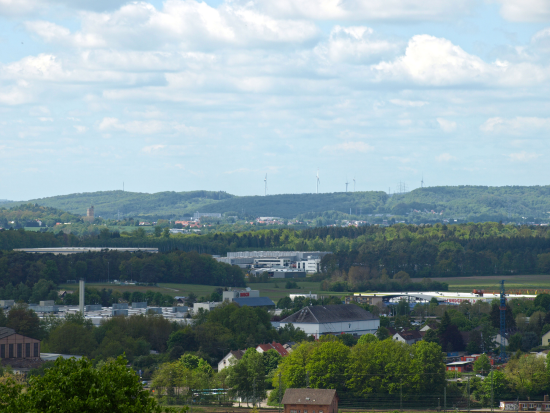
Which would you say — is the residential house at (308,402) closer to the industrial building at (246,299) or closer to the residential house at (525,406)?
the residential house at (525,406)

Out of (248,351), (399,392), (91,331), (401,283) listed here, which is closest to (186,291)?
(401,283)

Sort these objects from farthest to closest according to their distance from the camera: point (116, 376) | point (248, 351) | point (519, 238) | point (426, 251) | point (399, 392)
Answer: point (519, 238) < point (426, 251) < point (248, 351) < point (399, 392) < point (116, 376)

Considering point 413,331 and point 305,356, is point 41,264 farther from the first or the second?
point 305,356

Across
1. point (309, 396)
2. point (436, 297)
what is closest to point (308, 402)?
point (309, 396)

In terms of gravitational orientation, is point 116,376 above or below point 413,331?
above

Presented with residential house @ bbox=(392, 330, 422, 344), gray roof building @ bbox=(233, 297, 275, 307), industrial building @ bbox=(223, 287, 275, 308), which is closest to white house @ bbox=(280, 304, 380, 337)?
residential house @ bbox=(392, 330, 422, 344)

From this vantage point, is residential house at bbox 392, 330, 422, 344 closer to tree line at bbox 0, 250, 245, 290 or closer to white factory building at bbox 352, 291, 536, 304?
white factory building at bbox 352, 291, 536, 304

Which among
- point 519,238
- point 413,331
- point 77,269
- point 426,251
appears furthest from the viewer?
point 519,238
